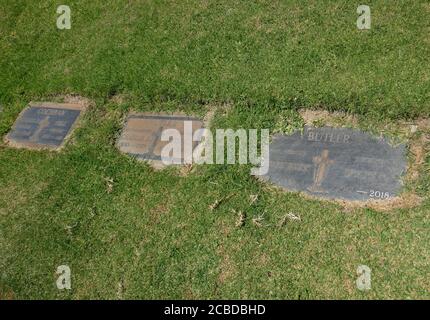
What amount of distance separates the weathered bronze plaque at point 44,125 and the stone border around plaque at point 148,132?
111 cm

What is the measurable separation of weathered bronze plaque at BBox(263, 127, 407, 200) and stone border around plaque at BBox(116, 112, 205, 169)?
138 centimetres

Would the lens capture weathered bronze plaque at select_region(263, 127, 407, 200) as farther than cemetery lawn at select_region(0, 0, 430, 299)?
Yes

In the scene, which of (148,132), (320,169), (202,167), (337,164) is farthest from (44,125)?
(337,164)

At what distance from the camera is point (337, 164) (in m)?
6.33

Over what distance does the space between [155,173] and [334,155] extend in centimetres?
252

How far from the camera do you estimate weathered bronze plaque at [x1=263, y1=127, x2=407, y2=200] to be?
604 centimetres

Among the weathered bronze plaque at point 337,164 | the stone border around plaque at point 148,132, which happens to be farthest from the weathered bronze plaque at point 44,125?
the weathered bronze plaque at point 337,164

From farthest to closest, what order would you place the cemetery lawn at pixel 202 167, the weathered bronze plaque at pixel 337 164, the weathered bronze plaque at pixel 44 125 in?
the weathered bronze plaque at pixel 44 125, the weathered bronze plaque at pixel 337 164, the cemetery lawn at pixel 202 167

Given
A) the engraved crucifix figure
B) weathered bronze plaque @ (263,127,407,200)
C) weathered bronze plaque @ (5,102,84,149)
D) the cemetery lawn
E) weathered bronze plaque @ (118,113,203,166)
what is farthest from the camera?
weathered bronze plaque @ (5,102,84,149)

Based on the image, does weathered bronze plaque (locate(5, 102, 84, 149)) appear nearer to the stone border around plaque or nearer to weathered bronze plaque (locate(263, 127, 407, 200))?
the stone border around plaque

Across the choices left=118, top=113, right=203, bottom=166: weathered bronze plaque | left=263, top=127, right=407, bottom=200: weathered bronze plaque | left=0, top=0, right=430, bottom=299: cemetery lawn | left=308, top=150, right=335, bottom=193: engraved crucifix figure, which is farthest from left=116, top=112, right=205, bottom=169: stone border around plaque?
left=308, top=150, right=335, bottom=193: engraved crucifix figure

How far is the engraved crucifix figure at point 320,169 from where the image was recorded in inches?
244

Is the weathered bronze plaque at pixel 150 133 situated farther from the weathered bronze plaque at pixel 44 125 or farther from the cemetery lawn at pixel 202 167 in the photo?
the weathered bronze plaque at pixel 44 125

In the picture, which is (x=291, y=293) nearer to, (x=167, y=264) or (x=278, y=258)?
(x=278, y=258)
